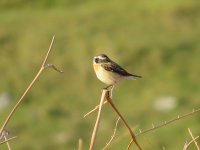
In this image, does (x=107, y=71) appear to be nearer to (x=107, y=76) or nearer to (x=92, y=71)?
(x=107, y=76)

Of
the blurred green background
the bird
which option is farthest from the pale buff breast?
the blurred green background

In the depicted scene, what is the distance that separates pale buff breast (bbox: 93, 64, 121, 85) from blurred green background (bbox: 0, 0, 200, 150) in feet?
45.2

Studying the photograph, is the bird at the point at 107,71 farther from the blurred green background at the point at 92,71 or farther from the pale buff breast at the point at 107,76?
the blurred green background at the point at 92,71

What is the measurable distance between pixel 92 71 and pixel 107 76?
60.7ft

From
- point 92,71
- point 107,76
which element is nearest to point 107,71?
point 107,76

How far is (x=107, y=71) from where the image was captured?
535cm

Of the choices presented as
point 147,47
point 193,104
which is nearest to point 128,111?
point 193,104

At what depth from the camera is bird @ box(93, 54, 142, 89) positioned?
5.25m

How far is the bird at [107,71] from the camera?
5.25m

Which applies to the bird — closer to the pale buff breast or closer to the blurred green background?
the pale buff breast

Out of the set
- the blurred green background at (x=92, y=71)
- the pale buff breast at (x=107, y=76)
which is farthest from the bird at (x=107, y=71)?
the blurred green background at (x=92, y=71)

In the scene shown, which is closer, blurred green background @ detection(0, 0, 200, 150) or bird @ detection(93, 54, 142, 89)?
bird @ detection(93, 54, 142, 89)

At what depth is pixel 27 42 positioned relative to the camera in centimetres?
2728

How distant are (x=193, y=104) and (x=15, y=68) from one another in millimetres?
6533
